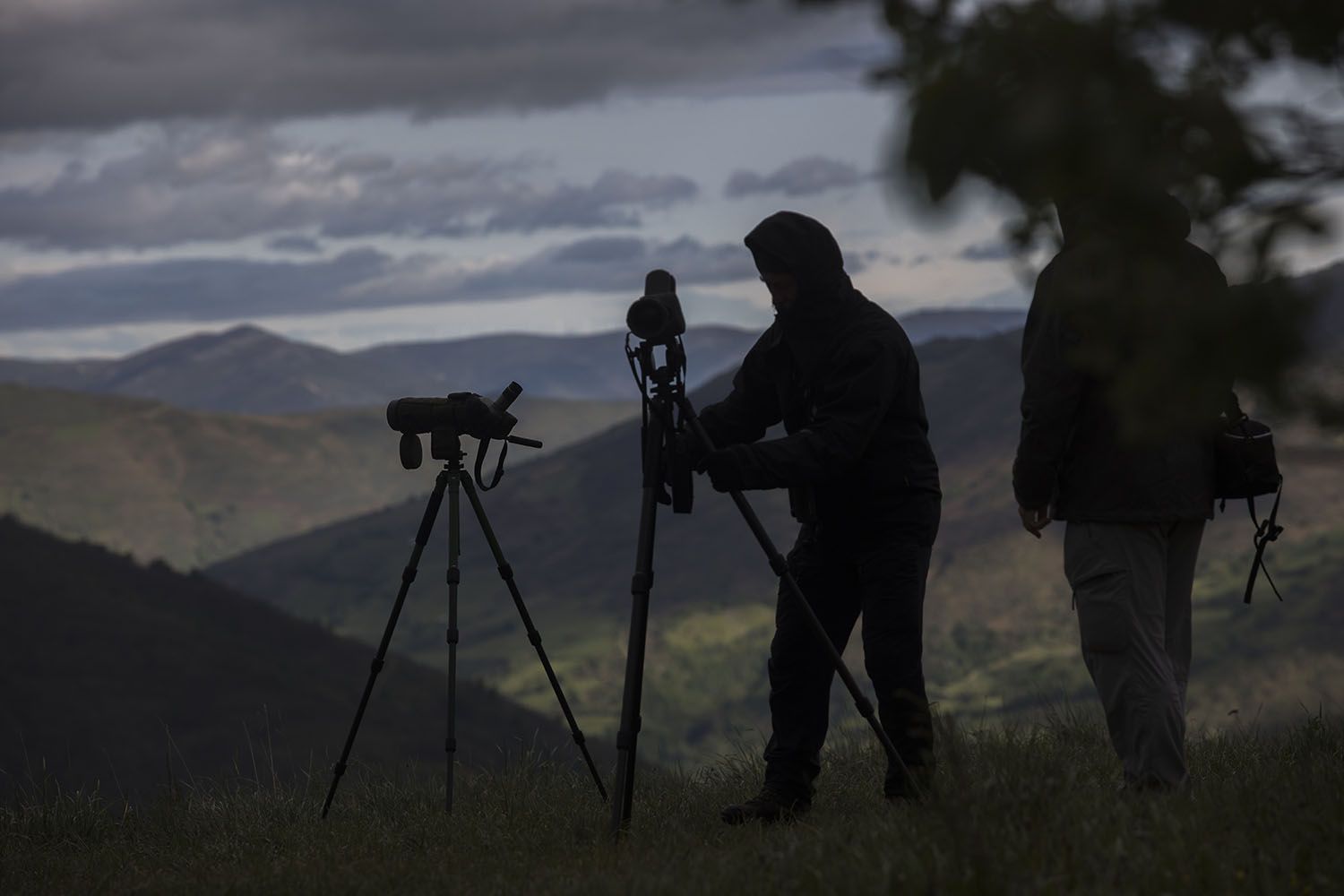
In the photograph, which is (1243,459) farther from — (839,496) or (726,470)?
(726,470)

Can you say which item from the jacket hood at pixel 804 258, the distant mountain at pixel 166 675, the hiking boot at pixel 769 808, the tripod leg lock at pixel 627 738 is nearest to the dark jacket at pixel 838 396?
the jacket hood at pixel 804 258

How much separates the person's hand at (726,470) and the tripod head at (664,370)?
3.8 inches

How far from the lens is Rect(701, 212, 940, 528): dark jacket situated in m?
5.34

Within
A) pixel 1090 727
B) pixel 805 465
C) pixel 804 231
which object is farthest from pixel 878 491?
pixel 1090 727

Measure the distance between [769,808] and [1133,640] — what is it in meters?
1.53

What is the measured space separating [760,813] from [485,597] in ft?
596

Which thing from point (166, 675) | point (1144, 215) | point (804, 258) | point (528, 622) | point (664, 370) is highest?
point (804, 258)

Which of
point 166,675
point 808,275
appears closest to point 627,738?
point 808,275

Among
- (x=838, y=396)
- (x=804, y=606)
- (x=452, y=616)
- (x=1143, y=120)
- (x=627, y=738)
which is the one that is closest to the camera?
(x=1143, y=120)

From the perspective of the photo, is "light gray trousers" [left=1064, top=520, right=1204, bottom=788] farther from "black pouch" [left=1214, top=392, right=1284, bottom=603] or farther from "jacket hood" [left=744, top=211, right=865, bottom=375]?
"jacket hood" [left=744, top=211, right=865, bottom=375]

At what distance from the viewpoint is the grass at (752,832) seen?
3803 mm

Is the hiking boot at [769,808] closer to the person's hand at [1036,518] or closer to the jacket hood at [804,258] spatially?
the person's hand at [1036,518]

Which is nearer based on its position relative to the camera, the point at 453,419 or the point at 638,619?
the point at 638,619

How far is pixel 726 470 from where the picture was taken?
5.08 metres
